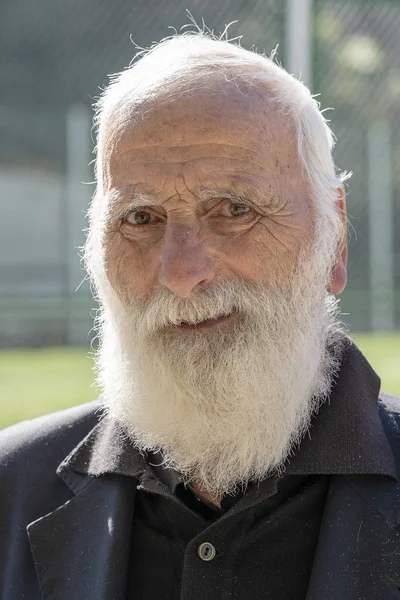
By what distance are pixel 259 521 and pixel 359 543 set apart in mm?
238

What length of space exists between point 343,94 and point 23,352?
3342mm

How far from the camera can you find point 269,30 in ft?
14.9

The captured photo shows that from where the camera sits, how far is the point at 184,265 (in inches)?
85.9

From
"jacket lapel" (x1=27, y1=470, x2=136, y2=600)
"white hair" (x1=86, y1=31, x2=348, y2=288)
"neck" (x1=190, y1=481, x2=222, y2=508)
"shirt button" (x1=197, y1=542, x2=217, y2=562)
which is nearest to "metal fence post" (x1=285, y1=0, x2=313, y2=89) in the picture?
"white hair" (x1=86, y1=31, x2=348, y2=288)

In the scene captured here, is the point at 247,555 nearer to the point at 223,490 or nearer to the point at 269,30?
the point at 223,490

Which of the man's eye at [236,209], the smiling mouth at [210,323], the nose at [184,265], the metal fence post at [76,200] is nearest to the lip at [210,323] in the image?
the smiling mouth at [210,323]

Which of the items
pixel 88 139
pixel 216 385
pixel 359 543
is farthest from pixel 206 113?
pixel 88 139

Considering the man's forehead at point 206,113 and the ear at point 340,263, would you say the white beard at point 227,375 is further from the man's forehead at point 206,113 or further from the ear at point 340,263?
the man's forehead at point 206,113

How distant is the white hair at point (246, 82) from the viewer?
2.35 meters

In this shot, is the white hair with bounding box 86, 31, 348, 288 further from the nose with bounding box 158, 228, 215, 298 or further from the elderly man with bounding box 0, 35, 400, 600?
the nose with bounding box 158, 228, 215, 298

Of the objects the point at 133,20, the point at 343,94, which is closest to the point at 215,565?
the point at 343,94

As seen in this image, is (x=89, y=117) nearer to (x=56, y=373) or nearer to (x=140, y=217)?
(x=56, y=373)

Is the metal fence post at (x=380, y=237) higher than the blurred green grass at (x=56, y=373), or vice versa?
the metal fence post at (x=380, y=237)

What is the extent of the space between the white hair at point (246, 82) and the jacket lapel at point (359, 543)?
0.64 meters
